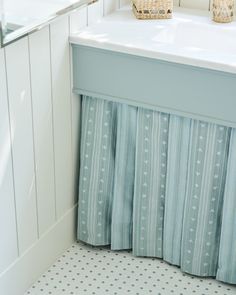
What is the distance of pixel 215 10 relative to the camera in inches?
96.8

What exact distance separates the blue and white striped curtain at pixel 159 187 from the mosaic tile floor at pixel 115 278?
4 centimetres

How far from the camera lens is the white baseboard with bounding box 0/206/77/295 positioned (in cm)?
233

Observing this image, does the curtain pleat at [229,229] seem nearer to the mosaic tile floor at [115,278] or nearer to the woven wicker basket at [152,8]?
the mosaic tile floor at [115,278]

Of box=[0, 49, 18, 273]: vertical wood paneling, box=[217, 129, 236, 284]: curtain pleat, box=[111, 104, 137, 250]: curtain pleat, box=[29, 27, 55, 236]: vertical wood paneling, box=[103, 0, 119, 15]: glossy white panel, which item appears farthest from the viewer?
box=[103, 0, 119, 15]: glossy white panel

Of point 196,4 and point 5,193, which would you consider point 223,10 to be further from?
point 5,193

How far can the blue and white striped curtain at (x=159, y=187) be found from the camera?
2.31 meters

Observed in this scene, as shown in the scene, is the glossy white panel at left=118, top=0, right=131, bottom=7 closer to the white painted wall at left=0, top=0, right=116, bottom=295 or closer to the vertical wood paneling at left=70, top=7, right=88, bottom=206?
the white painted wall at left=0, top=0, right=116, bottom=295

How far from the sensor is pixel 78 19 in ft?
7.68

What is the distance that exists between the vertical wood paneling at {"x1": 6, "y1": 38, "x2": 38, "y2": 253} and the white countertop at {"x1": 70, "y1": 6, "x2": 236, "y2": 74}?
30cm

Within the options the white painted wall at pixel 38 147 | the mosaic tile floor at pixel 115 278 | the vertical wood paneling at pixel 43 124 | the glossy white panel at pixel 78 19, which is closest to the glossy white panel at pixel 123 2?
the white painted wall at pixel 38 147

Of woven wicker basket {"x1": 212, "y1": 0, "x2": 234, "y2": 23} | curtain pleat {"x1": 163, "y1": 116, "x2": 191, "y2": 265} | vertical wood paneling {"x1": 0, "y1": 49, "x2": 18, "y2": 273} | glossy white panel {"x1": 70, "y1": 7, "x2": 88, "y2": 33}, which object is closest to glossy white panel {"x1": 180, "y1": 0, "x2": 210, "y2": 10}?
woven wicker basket {"x1": 212, "y1": 0, "x2": 234, "y2": 23}

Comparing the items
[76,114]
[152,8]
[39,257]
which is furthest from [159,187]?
[152,8]

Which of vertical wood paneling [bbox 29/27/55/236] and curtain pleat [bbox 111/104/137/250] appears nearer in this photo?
vertical wood paneling [bbox 29/27/55/236]

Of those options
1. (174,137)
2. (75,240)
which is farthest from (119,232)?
(174,137)
